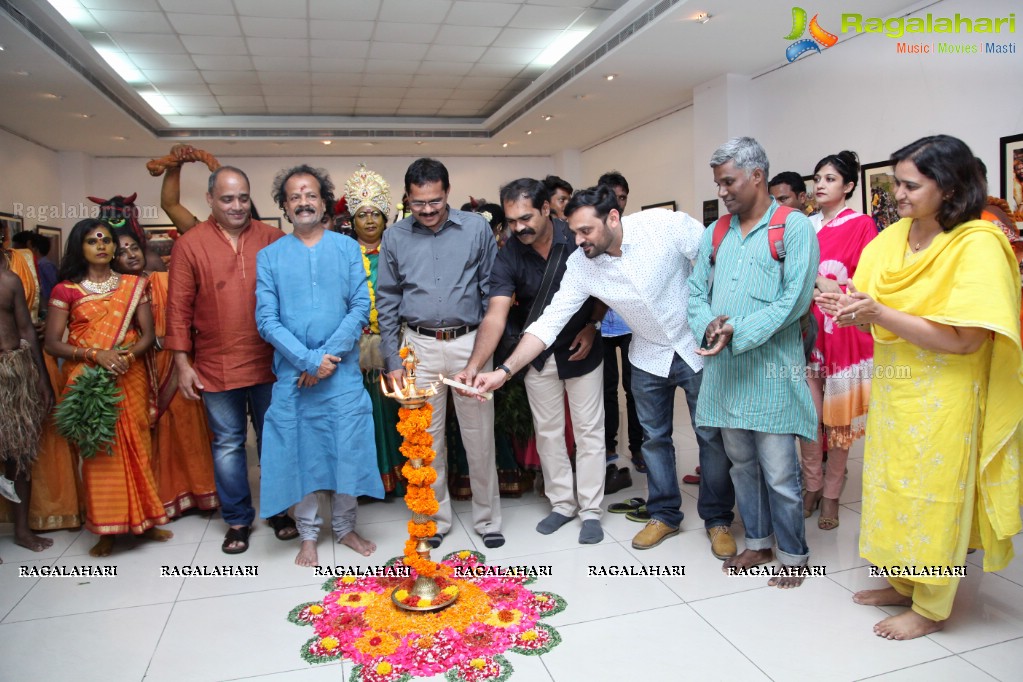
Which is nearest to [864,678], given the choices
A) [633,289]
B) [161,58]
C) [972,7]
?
[633,289]

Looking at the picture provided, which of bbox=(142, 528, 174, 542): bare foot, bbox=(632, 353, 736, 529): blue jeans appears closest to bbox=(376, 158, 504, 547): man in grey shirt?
bbox=(632, 353, 736, 529): blue jeans

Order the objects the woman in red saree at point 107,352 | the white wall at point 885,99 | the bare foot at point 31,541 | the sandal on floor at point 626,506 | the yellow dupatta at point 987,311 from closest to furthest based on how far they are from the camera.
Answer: the yellow dupatta at point 987,311 < the woman in red saree at point 107,352 < the bare foot at point 31,541 < the sandal on floor at point 626,506 < the white wall at point 885,99

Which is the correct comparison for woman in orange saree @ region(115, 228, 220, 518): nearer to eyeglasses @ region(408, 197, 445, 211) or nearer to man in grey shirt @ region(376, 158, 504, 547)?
man in grey shirt @ region(376, 158, 504, 547)

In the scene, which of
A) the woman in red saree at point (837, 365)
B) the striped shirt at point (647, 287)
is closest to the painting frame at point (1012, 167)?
the woman in red saree at point (837, 365)

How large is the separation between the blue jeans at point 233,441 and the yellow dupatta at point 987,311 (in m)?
2.76

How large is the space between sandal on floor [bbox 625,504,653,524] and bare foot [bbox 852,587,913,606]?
3.44ft

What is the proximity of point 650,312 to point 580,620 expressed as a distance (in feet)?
4.24

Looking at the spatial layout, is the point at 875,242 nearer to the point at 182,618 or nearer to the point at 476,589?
the point at 476,589

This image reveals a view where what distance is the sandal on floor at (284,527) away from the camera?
134 inches

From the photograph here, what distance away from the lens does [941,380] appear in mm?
2232

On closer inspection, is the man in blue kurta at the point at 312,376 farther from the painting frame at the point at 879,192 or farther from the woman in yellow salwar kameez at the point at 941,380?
the painting frame at the point at 879,192

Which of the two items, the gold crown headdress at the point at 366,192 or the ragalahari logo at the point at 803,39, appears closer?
the gold crown headdress at the point at 366,192

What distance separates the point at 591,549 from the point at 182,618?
173 centimetres

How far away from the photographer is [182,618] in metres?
2.65
